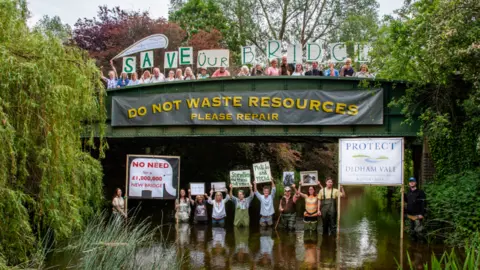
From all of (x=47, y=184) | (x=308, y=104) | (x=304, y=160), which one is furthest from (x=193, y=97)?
(x=304, y=160)

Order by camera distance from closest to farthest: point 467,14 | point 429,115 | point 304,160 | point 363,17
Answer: point 467,14 < point 429,115 < point 363,17 < point 304,160

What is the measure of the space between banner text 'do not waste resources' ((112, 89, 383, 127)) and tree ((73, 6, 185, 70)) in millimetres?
13370

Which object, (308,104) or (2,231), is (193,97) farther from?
(2,231)

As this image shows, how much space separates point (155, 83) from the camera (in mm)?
19391

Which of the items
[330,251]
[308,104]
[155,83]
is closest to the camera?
[330,251]

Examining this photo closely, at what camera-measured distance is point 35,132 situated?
399 inches

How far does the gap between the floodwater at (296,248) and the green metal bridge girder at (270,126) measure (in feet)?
10.5

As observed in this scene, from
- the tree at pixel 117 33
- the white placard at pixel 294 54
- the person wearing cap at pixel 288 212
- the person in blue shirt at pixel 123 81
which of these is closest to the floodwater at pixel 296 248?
the person wearing cap at pixel 288 212

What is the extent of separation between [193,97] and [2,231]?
10636 mm

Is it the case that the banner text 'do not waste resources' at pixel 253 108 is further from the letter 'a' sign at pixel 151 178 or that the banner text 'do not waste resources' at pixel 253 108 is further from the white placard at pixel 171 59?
the letter 'a' sign at pixel 151 178

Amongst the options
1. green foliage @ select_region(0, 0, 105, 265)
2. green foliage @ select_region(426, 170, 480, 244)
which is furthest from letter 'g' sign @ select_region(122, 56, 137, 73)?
green foliage @ select_region(426, 170, 480, 244)

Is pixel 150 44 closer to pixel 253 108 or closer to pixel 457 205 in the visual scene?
pixel 253 108

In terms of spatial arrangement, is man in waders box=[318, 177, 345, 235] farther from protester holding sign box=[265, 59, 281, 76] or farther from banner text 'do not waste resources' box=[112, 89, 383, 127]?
protester holding sign box=[265, 59, 281, 76]

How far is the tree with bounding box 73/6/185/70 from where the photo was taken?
3234cm
